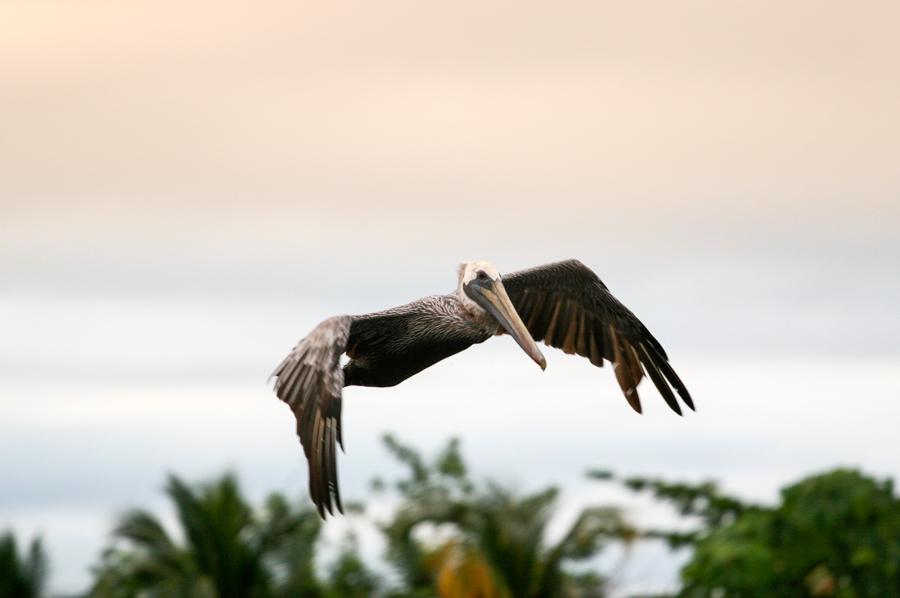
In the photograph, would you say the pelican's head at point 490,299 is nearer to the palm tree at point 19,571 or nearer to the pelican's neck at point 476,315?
the pelican's neck at point 476,315

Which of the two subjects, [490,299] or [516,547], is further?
[516,547]

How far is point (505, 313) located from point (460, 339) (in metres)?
0.48

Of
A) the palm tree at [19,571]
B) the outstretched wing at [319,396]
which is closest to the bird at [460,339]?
the outstretched wing at [319,396]

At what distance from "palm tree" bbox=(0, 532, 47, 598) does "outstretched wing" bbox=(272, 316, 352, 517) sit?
18959 millimetres

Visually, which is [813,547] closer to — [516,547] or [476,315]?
[516,547]

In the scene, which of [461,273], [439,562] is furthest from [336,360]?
[439,562]

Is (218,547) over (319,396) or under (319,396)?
over

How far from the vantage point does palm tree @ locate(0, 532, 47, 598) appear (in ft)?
104

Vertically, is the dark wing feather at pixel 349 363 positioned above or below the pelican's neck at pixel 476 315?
below

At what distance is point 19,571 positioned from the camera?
3200cm

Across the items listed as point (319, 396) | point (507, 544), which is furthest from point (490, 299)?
point (507, 544)

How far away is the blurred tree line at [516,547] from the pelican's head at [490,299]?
12365mm

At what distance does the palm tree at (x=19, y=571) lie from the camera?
3183cm

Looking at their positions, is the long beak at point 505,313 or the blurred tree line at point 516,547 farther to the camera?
the blurred tree line at point 516,547
